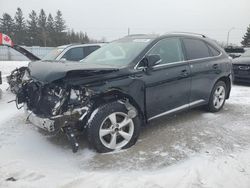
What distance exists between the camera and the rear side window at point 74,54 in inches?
334

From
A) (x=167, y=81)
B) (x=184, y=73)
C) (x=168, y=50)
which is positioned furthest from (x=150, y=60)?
(x=184, y=73)

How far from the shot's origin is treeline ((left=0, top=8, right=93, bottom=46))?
5781cm

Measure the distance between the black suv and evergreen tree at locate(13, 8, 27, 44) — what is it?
198 feet

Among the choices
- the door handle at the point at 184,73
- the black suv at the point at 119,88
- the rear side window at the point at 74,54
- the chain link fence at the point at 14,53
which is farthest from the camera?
the chain link fence at the point at 14,53

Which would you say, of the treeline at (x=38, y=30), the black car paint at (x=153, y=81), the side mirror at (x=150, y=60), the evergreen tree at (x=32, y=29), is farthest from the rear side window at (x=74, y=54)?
the evergreen tree at (x=32, y=29)

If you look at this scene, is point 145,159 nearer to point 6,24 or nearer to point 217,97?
point 217,97

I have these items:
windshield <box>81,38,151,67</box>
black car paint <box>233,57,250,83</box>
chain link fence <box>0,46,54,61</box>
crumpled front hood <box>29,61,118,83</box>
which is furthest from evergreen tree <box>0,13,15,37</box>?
crumpled front hood <box>29,61,118,83</box>

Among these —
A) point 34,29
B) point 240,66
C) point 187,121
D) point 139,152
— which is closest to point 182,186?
point 139,152

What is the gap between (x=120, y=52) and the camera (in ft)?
15.3

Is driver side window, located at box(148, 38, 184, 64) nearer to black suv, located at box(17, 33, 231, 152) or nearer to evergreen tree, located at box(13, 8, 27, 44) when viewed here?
black suv, located at box(17, 33, 231, 152)

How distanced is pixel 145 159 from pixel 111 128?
2.13 feet

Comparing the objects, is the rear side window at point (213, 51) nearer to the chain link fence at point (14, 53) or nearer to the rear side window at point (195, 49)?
the rear side window at point (195, 49)

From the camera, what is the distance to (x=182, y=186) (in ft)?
9.91

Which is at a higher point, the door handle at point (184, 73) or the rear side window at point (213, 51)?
the rear side window at point (213, 51)
